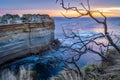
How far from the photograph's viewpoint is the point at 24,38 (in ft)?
Result: 80.3

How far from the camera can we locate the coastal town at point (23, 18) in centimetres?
2206

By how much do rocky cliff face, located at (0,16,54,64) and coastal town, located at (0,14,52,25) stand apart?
0.25m

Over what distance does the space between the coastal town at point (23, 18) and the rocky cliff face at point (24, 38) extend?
25cm

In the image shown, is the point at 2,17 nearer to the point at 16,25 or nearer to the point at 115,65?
the point at 16,25

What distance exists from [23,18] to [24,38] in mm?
1613

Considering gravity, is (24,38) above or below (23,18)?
below

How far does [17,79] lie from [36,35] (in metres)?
8.02

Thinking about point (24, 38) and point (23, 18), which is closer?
point (24, 38)

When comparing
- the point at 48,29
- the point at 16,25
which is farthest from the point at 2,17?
the point at 48,29

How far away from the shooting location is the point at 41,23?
27.3m

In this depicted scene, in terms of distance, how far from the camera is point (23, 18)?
81.7 ft

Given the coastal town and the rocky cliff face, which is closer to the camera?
the rocky cliff face

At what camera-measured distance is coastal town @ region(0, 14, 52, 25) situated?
2206 centimetres

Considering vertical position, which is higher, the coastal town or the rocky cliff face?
the coastal town
